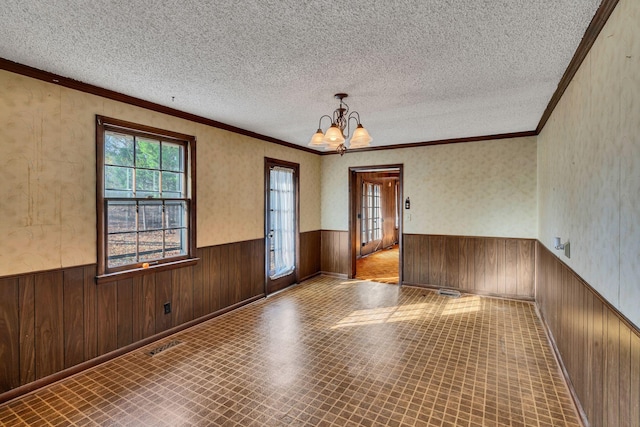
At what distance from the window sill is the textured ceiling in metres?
1.73

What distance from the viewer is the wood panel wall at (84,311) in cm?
247

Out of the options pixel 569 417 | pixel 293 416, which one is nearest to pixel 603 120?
pixel 569 417

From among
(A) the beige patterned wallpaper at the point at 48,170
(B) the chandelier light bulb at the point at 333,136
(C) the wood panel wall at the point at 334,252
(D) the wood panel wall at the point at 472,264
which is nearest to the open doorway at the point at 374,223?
(C) the wood panel wall at the point at 334,252

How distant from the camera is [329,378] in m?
2.69

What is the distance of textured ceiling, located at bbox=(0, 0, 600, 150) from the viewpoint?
1.75 meters

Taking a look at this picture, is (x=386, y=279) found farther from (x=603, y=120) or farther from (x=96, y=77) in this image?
(x=96, y=77)

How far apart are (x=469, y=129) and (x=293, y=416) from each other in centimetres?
419

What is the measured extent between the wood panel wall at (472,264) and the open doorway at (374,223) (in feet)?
1.72

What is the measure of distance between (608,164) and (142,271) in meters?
3.82

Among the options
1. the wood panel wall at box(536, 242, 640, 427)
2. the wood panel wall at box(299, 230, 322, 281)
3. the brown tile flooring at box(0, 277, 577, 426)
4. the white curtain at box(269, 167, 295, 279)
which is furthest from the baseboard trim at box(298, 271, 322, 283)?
the wood panel wall at box(536, 242, 640, 427)

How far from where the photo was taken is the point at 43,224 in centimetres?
262

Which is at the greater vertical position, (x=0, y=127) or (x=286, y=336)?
(x=0, y=127)

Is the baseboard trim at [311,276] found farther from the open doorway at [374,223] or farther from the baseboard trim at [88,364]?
the baseboard trim at [88,364]

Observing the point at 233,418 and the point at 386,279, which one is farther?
the point at 386,279
